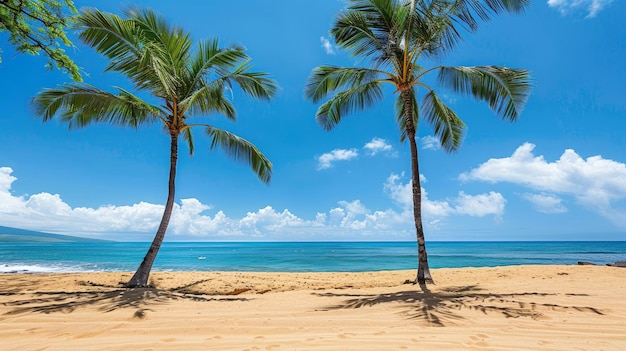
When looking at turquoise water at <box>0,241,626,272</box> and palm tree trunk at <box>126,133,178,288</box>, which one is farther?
turquoise water at <box>0,241,626,272</box>

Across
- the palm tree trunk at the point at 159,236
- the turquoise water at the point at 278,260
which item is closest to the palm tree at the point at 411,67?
the palm tree trunk at the point at 159,236

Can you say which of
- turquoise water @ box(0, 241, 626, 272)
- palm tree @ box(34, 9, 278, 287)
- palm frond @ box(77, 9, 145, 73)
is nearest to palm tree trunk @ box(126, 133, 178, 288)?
palm tree @ box(34, 9, 278, 287)

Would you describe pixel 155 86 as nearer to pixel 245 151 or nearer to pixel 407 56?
pixel 245 151

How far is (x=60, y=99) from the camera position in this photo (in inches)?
339

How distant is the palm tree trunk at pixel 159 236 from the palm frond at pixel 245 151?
1.45 meters

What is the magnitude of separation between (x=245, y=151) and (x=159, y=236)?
3588 mm

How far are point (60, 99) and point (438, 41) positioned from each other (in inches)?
409

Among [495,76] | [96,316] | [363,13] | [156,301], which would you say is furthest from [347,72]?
[96,316]

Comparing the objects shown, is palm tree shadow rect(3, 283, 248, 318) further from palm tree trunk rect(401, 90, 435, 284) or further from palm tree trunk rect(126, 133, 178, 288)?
palm tree trunk rect(401, 90, 435, 284)

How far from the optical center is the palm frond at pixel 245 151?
10383 millimetres

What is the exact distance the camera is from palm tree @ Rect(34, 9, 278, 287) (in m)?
8.36

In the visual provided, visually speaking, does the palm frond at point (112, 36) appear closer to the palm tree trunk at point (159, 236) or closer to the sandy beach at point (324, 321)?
the palm tree trunk at point (159, 236)

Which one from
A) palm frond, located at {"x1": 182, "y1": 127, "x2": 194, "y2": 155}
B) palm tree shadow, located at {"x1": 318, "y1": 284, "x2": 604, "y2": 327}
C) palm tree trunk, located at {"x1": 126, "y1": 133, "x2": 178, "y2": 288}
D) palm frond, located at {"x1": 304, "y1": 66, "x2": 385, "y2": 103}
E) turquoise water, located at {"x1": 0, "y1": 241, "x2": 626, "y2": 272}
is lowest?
turquoise water, located at {"x1": 0, "y1": 241, "x2": 626, "y2": 272}

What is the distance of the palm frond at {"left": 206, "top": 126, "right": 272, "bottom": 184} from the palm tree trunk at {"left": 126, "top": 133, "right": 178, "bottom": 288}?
1449 mm
